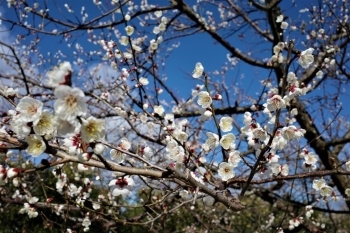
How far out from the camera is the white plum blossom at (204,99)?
203 cm

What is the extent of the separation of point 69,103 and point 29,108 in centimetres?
21

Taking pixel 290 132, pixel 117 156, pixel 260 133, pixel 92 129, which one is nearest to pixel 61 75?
pixel 92 129

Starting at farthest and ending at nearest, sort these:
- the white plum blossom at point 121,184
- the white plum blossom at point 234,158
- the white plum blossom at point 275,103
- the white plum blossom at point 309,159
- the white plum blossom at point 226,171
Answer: the white plum blossom at point 309,159 < the white plum blossom at point 234,158 < the white plum blossom at point 226,171 < the white plum blossom at point 275,103 < the white plum blossom at point 121,184

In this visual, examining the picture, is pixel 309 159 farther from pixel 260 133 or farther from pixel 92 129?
pixel 92 129

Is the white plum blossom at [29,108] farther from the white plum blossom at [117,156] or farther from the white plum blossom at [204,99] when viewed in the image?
the white plum blossom at [204,99]

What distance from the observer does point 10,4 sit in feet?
16.0

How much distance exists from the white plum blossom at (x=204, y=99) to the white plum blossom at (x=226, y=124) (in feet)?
→ 0.57

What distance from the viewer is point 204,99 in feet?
6.75

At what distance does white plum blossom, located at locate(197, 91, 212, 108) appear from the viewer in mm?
2033

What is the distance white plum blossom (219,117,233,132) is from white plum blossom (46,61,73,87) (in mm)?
1239

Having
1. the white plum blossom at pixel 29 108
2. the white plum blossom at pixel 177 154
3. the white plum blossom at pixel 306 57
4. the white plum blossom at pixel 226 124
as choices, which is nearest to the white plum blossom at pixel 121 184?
the white plum blossom at pixel 177 154

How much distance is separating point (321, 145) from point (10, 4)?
→ 15.2 ft

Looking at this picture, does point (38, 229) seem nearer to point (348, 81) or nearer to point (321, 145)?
point (321, 145)

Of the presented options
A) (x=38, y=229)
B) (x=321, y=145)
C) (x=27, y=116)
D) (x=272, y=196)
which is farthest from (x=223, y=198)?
(x=38, y=229)
